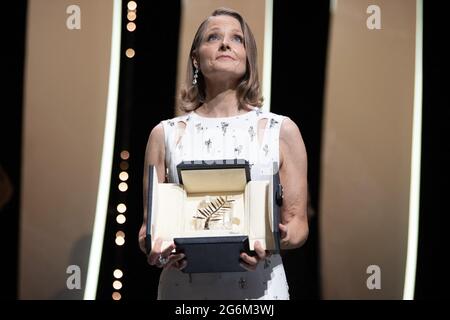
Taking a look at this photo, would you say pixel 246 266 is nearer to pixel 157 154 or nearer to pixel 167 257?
pixel 167 257

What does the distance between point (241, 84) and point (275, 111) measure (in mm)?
454

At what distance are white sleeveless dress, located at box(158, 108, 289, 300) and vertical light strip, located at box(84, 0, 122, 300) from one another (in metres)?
0.54

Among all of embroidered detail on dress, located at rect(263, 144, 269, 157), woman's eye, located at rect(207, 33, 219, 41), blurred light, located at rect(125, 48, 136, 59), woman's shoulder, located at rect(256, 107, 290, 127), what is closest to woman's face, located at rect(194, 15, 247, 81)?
woman's eye, located at rect(207, 33, 219, 41)

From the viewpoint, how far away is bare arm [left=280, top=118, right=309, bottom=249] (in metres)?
2.14

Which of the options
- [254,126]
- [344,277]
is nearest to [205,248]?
[254,126]

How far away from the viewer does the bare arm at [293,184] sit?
7.01 feet

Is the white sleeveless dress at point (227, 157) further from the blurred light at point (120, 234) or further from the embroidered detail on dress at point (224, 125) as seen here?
the blurred light at point (120, 234)

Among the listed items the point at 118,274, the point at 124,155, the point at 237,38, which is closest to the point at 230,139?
the point at 237,38

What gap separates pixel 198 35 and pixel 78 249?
92 cm

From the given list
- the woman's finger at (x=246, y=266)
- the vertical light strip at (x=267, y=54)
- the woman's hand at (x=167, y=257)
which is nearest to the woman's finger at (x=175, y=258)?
the woman's hand at (x=167, y=257)

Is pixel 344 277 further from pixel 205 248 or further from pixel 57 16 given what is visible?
pixel 57 16

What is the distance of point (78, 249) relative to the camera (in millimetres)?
2805

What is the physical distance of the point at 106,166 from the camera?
2.81 meters

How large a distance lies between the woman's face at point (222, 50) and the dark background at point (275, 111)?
1.52 ft
